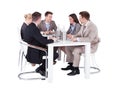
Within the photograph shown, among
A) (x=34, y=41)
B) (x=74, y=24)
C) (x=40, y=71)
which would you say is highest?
(x=74, y=24)

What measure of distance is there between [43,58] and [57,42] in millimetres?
438

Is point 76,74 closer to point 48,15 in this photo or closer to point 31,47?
Answer: point 31,47

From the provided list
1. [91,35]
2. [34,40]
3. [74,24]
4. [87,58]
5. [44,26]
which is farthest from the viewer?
[44,26]

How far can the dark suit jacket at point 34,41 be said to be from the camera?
7.97 metres

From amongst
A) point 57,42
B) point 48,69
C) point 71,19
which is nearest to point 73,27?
point 71,19

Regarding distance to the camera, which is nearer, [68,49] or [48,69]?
[48,69]

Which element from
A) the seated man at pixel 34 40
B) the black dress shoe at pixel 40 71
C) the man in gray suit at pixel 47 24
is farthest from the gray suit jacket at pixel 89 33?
the man in gray suit at pixel 47 24

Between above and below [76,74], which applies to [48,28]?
above

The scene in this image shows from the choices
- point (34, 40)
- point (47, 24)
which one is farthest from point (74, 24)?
point (34, 40)

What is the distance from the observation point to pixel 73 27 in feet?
29.7

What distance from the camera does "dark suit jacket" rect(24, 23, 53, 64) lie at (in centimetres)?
797

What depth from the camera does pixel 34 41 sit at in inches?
321

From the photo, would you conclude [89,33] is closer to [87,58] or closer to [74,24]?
[87,58]

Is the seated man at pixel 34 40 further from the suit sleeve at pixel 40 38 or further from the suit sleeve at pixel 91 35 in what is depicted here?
the suit sleeve at pixel 91 35
